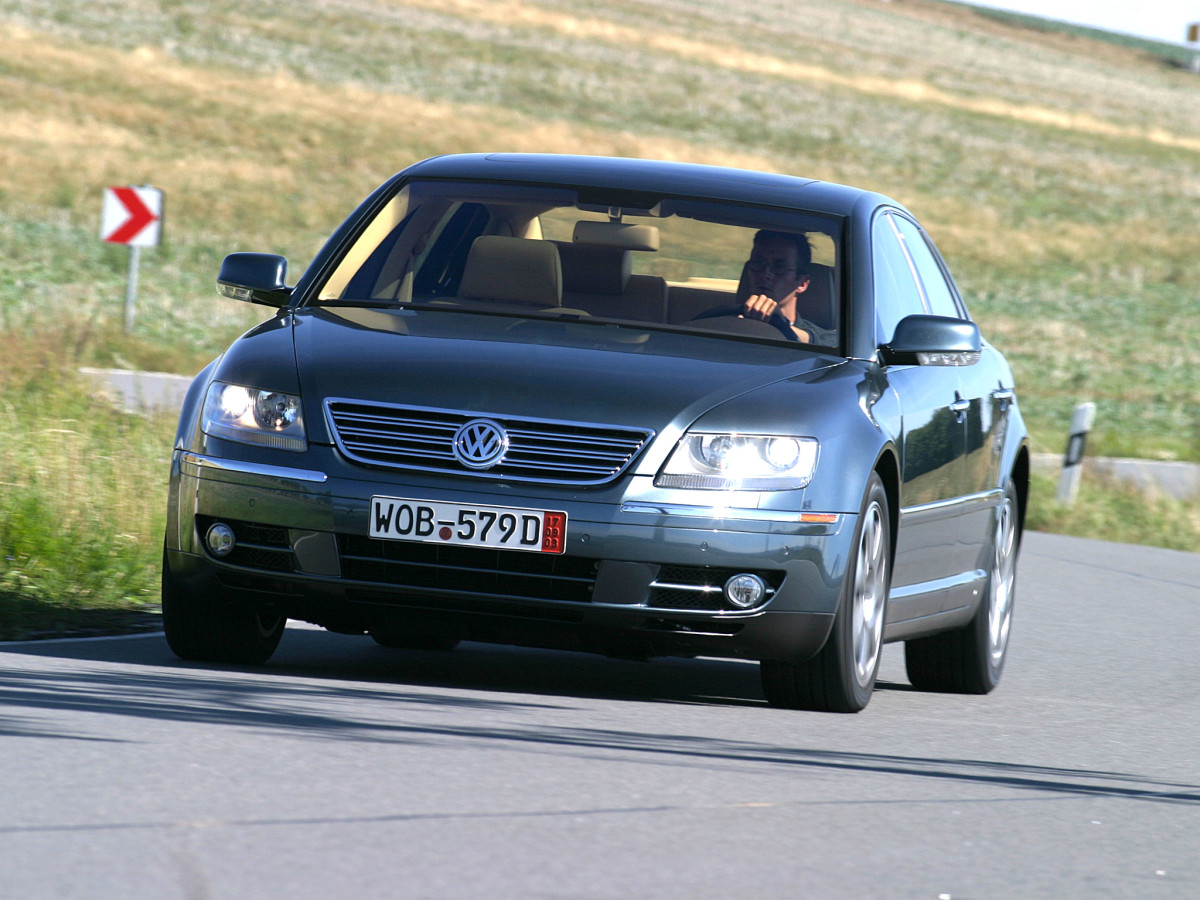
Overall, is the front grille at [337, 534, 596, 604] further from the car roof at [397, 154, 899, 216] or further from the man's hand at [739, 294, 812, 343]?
the car roof at [397, 154, 899, 216]

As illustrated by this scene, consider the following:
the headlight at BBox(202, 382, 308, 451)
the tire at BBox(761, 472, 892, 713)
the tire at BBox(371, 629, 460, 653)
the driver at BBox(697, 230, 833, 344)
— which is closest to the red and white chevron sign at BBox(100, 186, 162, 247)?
the tire at BBox(371, 629, 460, 653)

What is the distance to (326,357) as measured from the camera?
6.59 m

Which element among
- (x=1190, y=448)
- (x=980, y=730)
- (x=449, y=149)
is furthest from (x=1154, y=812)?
(x=449, y=149)

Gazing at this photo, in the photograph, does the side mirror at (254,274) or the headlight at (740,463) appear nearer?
the headlight at (740,463)

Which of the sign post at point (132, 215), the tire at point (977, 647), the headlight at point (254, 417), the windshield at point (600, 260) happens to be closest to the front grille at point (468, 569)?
the headlight at point (254, 417)

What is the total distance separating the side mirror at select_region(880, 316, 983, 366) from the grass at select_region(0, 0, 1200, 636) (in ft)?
10.5

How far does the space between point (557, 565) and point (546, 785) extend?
1.10 meters

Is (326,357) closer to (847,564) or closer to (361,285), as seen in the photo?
(361,285)

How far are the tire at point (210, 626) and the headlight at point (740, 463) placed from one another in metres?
1.36

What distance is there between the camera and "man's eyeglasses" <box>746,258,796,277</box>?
7523 mm

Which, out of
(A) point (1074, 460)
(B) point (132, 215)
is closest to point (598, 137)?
(B) point (132, 215)

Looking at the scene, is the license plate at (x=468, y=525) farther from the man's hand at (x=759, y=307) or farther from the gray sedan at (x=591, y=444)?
the man's hand at (x=759, y=307)

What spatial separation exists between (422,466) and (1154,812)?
7.16 feet

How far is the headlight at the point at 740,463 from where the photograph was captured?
248 inches
